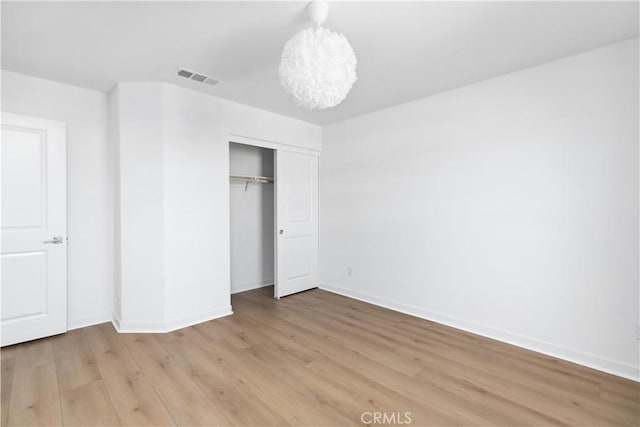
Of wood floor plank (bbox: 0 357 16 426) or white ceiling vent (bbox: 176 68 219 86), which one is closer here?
wood floor plank (bbox: 0 357 16 426)

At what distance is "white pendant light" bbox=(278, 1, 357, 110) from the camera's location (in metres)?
1.70

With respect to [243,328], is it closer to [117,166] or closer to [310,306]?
[310,306]

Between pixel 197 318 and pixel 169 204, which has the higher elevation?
pixel 169 204

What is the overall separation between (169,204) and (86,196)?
937 mm

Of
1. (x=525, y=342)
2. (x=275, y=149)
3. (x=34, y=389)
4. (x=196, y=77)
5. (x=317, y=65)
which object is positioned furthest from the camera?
(x=275, y=149)

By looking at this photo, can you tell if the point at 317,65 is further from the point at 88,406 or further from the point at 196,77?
the point at 88,406

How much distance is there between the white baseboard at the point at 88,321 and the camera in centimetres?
307

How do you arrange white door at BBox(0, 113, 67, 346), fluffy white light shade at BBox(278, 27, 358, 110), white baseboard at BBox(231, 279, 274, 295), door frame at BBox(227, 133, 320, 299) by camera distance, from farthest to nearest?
white baseboard at BBox(231, 279, 274, 295), door frame at BBox(227, 133, 320, 299), white door at BBox(0, 113, 67, 346), fluffy white light shade at BBox(278, 27, 358, 110)

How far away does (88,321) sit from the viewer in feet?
10.4

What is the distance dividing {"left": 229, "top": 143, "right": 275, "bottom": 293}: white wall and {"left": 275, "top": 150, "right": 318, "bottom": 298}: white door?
2.19 feet

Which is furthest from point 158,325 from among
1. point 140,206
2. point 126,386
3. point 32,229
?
point 32,229

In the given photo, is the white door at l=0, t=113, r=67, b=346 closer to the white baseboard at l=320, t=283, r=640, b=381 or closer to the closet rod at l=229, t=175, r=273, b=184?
the closet rod at l=229, t=175, r=273, b=184

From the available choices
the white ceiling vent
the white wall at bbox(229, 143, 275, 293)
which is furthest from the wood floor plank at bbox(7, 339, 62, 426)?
the white ceiling vent

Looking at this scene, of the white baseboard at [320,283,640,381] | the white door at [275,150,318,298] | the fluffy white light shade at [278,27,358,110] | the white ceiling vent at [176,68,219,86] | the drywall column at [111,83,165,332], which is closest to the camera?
the fluffy white light shade at [278,27,358,110]
